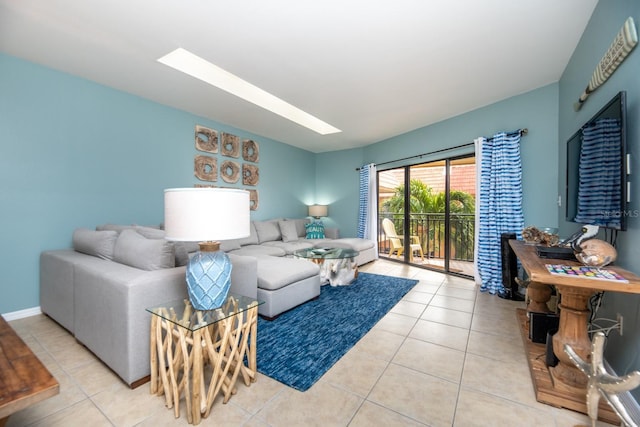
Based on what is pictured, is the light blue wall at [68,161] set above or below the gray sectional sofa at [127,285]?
above

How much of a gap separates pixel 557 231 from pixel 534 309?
1220mm

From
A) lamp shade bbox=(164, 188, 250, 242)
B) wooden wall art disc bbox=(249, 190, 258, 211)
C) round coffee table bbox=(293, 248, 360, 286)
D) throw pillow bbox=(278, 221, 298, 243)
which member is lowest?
round coffee table bbox=(293, 248, 360, 286)

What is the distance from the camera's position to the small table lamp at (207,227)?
53.3 inches

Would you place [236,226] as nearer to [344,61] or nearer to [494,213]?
[344,61]

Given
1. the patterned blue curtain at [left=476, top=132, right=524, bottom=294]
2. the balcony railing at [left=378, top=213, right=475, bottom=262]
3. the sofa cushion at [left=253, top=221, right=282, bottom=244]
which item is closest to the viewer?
the patterned blue curtain at [left=476, top=132, right=524, bottom=294]

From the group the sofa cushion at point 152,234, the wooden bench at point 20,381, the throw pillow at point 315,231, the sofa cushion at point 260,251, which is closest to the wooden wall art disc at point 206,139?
the sofa cushion at point 260,251

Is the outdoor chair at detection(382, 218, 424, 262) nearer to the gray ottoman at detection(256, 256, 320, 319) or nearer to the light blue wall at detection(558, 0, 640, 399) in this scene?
the gray ottoman at detection(256, 256, 320, 319)

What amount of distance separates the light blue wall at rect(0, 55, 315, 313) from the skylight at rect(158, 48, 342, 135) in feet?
3.50

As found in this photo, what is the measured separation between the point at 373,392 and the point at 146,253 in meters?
1.70

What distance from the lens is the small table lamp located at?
135 centimetres

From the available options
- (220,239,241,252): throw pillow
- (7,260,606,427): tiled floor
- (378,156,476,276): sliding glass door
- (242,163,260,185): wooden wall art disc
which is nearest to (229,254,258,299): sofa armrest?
(7,260,606,427): tiled floor

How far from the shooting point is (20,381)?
82 centimetres

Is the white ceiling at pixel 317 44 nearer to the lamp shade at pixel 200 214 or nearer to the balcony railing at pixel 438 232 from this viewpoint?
the lamp shade at pixel 200 214

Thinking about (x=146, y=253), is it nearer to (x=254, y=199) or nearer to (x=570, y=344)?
(x=570, y=344)
